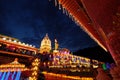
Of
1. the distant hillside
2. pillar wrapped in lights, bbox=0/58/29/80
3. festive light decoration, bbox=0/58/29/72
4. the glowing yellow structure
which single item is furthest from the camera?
the distant hillside

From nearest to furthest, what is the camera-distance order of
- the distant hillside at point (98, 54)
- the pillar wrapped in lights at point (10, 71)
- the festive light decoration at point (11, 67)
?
the pillar wrapped in lights at point (10, 71)
the festive light decoration at point (11, 67)
the distant hillside at point (98, 54)

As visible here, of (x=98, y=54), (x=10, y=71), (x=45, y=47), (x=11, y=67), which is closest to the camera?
(x=10, y=71)

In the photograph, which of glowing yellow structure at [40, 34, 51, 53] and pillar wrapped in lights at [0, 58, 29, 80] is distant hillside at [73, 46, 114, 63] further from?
pillar wrapped in lights at [0, 58, 29, 80]

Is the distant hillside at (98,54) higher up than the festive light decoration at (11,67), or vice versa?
the distant hillside at (98,54)

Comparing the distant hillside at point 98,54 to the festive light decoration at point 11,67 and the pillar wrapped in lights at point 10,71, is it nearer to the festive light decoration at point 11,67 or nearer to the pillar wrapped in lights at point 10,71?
the festive light decoration at point 11,67

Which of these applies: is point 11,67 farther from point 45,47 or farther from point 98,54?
point 98,54

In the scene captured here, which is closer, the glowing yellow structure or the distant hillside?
the glowing yellow structure

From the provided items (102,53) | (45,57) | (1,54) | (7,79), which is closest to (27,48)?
(45,57)

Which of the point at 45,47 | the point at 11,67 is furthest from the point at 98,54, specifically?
the point at 11,67

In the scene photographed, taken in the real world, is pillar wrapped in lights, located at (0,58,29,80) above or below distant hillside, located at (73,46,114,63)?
below

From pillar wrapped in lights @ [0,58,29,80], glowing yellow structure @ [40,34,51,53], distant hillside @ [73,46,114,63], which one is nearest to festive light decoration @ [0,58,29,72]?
pillar wrapped in lights @ [0,58,29,80]

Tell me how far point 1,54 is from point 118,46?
546 inches

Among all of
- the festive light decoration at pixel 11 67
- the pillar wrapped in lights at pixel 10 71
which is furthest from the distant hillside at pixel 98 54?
the pillar wrapped in lights at pixel 10 71

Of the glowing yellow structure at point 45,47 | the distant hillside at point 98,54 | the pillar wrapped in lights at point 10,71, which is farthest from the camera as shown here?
the distant hillside at point 98,54
